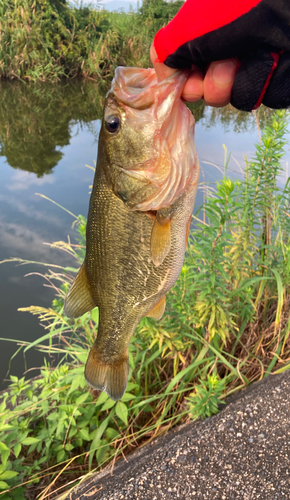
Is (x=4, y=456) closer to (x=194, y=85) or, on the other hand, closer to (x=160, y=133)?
(x=160, y=133)

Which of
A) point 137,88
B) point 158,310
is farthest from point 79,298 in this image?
point 137,88

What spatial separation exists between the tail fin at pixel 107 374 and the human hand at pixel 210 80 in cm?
132

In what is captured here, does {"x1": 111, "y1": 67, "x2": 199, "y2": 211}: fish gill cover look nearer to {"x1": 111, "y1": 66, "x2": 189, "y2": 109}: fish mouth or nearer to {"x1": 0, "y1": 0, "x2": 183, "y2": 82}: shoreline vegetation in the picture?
{"x1": 111, "y1": 66, "x2": 189, "y2": 109}: fish mouth

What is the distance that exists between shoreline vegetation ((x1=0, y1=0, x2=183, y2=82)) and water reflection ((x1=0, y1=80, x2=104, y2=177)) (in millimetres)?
641

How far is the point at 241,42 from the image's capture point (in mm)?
968

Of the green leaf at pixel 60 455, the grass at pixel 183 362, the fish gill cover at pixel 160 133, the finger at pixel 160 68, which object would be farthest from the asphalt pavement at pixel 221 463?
the finger at pixel 160 68

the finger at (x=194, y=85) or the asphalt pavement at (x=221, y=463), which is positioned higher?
the finger at (x=194, y=85)

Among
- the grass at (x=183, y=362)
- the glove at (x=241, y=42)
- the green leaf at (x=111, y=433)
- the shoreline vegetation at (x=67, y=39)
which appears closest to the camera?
the glove at (x=241, y=42)

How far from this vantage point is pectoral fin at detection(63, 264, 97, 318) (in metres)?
1.64

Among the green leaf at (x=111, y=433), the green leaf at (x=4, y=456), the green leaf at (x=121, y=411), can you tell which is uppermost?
the green leaf at (x=4, y=456)

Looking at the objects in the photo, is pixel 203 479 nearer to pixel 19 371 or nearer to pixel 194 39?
pixel 194 39

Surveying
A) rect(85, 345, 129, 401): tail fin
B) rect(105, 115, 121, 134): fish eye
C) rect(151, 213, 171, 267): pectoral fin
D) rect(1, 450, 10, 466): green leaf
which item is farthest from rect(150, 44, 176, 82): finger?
rect(1, 450, 10, 466): green leaf

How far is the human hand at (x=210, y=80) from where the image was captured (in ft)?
3.65

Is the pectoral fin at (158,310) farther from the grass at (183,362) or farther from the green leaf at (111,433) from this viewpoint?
the green leaf at (111,433)
